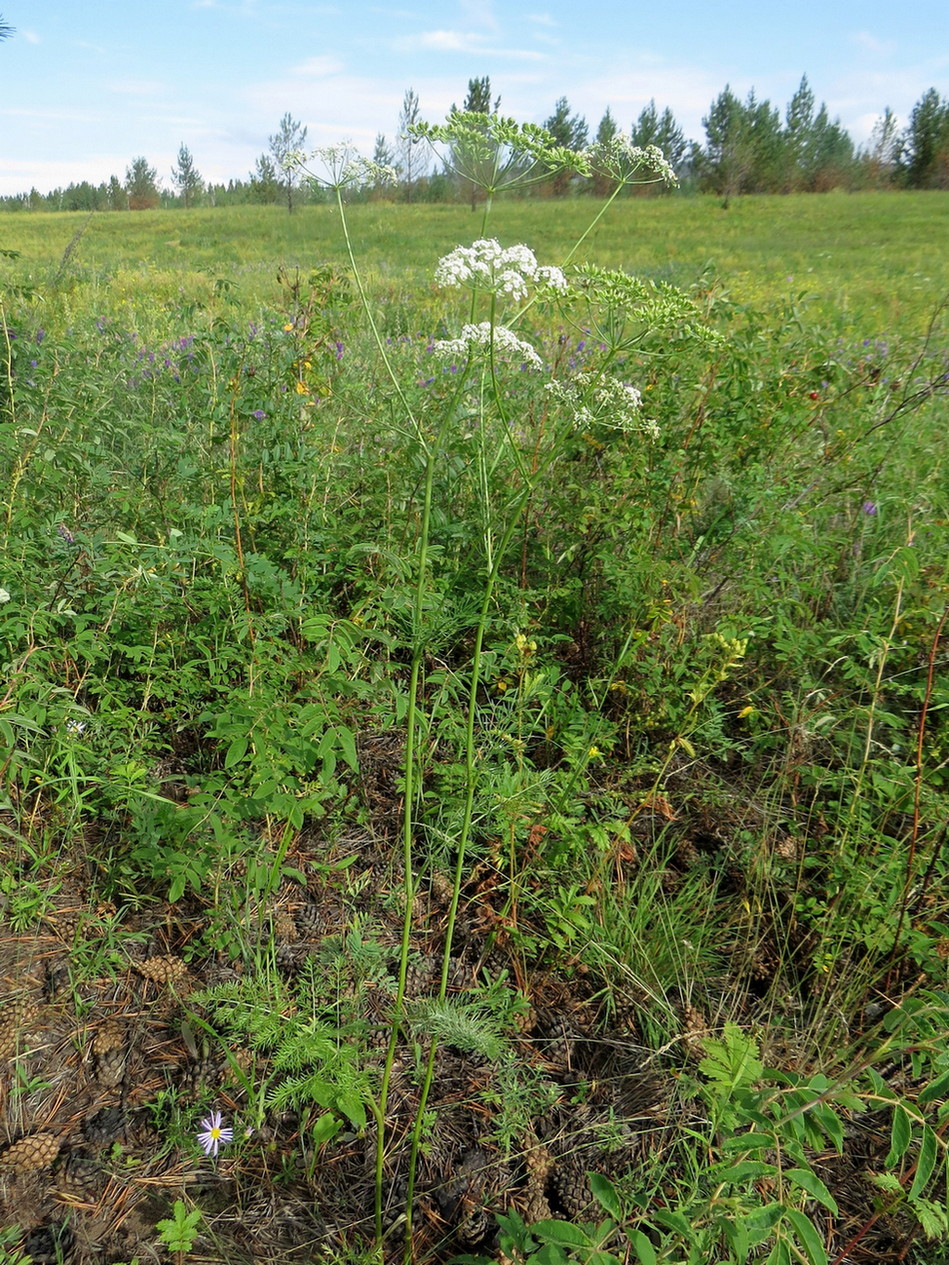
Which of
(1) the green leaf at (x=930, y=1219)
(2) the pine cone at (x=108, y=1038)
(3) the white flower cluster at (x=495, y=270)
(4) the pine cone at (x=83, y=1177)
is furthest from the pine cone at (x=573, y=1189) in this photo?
(3) the white flower cluster at (x=495, y=270)

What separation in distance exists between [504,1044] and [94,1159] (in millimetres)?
864

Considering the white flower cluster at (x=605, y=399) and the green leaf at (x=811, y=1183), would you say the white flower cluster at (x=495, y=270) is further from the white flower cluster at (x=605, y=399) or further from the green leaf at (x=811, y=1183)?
the green leaf at (x=811, y=1183)

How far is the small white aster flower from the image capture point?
1.52 meters

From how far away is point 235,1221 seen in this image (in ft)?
4.81

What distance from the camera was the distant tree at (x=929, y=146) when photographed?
2106 inches

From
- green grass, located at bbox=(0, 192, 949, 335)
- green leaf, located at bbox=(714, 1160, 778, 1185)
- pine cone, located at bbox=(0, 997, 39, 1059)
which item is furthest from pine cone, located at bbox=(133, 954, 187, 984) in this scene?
green grass, located at bbox=(0, 192, 949, 335)

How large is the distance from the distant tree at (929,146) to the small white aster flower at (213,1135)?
70.3 m

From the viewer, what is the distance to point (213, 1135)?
1526 millimetres

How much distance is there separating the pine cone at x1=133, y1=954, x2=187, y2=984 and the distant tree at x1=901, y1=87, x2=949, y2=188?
70.1 m

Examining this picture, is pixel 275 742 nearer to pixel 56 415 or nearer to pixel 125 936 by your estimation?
pixel 125 936

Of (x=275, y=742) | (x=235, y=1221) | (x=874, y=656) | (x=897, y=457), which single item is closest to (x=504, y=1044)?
(x=235, y=1221)

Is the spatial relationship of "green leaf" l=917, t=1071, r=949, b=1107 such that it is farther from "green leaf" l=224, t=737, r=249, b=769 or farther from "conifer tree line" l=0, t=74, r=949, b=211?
"conifer tree line" l=0, t=74, r=949, b=211

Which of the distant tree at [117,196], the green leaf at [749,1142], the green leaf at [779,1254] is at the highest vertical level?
the distant tree at [117,196]

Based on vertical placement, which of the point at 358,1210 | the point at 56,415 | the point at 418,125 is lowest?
the point at 358,1210
